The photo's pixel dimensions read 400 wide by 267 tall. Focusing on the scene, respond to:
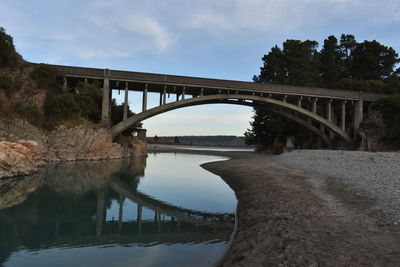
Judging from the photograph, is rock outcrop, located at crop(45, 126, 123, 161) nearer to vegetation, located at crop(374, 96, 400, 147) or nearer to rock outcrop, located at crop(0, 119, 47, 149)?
rock outcrop, located at crop(0, 119, 47, 149)

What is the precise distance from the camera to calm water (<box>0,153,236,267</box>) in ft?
20.6

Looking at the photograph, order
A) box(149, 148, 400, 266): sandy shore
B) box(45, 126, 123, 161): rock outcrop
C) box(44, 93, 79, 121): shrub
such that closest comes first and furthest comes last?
box(149, 148, 400, 266): sandy shore < box(45, 126, 123, 161): rock outcrop < box(44, 93, 79, 121): shrub

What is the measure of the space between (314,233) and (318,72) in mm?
56555

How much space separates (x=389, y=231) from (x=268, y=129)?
4357 cm

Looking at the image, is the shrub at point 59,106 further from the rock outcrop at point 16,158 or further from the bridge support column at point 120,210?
the bridge support column at point 120,210

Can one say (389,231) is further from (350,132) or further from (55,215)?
(350,132)

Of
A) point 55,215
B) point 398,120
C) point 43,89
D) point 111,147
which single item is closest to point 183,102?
point 111,147

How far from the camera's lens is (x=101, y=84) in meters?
33.6

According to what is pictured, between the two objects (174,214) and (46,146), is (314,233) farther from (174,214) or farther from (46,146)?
(46,146)

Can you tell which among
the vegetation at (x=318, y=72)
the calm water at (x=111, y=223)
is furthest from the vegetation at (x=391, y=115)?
the calm water at (x=111, y=223)

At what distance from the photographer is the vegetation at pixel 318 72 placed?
156 feet

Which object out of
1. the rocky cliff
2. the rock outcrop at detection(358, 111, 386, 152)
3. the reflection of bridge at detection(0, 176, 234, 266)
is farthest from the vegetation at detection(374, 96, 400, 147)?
the rocky cliff

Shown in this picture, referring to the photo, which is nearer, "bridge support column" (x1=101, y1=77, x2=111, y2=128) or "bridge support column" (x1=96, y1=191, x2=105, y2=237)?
"bridge support column" (x1=96, y1=191, x2=105, y2=237)

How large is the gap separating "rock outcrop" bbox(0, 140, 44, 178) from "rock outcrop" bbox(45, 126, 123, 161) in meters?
7.03
